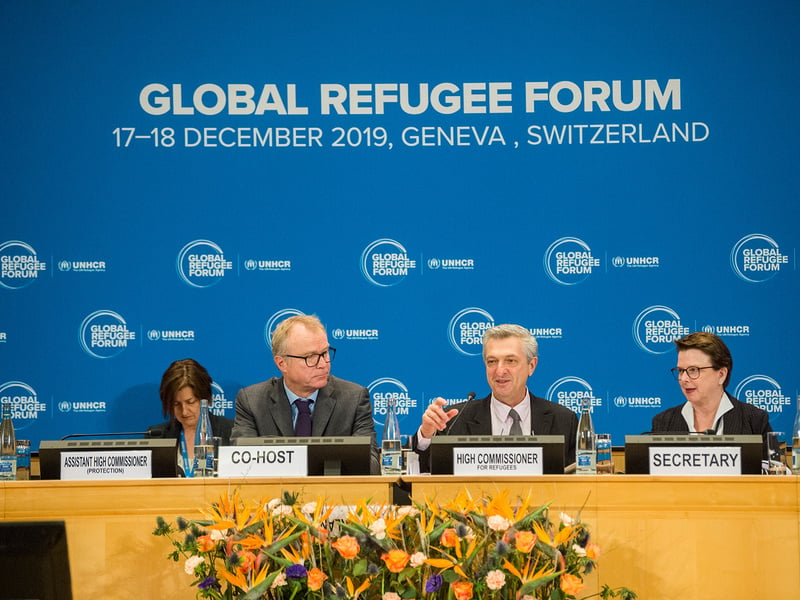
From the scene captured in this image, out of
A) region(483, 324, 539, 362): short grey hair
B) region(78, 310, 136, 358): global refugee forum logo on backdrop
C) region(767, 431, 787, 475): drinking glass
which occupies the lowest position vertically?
region(767, 431, 787, 475): drinking glass

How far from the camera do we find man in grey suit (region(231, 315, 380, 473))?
3820 millimetres

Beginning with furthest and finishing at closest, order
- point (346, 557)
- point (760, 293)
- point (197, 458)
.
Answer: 1. point (760, 293)
2. point (197, 458)
3. point (346, 557)

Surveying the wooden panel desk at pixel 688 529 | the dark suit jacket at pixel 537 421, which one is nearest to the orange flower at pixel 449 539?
the wooden panel desk at pixel 688 529

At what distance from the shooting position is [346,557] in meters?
1.83

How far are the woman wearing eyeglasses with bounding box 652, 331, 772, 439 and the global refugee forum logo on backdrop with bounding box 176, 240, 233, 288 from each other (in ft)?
6.80

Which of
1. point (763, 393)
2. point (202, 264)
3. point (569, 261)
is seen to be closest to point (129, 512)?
point (202, 264)

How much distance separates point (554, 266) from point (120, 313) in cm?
201

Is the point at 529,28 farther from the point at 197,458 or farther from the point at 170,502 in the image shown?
the point at 170,502

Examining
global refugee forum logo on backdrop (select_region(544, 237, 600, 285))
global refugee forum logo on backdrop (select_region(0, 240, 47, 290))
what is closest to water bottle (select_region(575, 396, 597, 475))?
global refugee forum logo on backdrop (select_region(544, 237, 600, 285))

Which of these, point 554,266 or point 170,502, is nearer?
point 170,502

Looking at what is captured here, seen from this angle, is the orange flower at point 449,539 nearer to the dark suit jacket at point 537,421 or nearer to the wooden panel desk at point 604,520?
the wooden panel desk at point 604,520

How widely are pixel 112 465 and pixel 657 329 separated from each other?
2.67 m

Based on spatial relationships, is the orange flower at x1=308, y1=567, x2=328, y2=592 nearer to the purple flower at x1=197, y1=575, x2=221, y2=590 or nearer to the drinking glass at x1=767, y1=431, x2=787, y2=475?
the purple flower at x1=197, y1=575, x2=221, y2=590

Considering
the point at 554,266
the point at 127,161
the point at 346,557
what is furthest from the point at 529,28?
the point at 346,557
